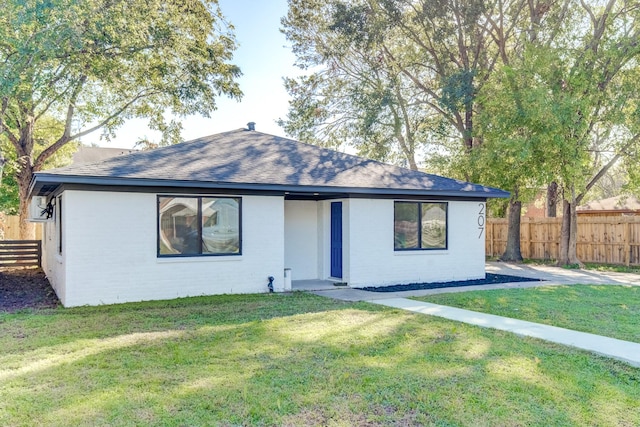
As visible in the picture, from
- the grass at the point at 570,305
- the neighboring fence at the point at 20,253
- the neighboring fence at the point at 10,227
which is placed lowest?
the grass at the point at 570,305

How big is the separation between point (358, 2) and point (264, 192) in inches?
506

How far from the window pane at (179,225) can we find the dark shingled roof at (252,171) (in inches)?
22.9

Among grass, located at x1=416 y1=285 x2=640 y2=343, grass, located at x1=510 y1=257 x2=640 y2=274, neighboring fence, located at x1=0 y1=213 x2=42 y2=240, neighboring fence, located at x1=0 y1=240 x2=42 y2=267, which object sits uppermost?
neighboring fence, located at x1=0 y1=213 x2=42 y2=240

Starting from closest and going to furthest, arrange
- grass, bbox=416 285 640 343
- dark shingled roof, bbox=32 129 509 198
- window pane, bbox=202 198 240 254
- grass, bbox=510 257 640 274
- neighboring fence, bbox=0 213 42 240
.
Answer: grass, bbox=416 285 640 343 → dark shingled roof, bbox=32 129 509 198 → window pane, bbox=202 198 240 254 → grass, bbox=510 257 640 274 → neighboring fence, bbox=0 213 42 240

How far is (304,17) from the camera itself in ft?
68.3

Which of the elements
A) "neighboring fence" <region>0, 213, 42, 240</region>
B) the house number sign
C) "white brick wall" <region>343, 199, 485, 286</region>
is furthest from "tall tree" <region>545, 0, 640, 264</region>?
"neighboring fence" <region>0, 213, 42, 240</region>

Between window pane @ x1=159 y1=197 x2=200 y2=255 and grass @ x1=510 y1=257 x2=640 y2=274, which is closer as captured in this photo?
window pane @ x1=159 y1=197 x2=200 y2=255

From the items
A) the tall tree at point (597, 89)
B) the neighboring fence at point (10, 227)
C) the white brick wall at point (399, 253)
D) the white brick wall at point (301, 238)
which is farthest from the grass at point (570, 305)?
the neighboring fence at point (10, 227)

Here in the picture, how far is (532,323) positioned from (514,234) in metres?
13.2

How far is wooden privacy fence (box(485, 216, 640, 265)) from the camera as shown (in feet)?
56.0

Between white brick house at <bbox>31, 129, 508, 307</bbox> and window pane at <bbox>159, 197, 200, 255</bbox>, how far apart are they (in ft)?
0.07

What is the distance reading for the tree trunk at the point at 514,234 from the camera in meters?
19.6

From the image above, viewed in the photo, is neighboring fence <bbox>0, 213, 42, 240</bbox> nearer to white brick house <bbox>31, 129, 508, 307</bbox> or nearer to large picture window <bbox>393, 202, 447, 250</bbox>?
white brick house <bbox>31, 129, 508, 307</bbox>

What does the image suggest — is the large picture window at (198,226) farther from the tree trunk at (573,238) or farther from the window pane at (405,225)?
the tree trunk at (573,238)
